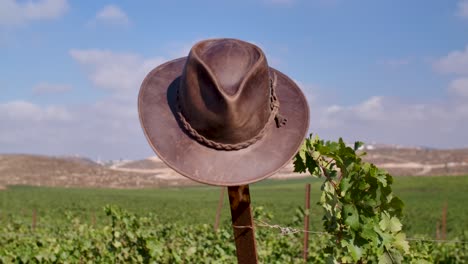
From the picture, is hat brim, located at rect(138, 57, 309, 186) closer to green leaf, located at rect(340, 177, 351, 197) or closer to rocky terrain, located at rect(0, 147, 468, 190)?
green leaf, located at rect(340, 177, 351, 197)

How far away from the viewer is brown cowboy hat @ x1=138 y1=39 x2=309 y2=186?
8.19ft

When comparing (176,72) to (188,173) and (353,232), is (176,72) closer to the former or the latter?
(188,173)

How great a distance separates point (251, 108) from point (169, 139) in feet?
1.31

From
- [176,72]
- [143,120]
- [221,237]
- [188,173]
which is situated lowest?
[221,237]

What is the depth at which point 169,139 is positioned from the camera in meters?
2.63

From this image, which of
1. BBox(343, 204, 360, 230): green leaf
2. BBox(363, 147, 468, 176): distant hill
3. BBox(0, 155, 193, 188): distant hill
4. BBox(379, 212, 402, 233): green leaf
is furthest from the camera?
BBox(363, 147, 468, 176): distant hill

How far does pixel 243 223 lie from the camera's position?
2.95 metres

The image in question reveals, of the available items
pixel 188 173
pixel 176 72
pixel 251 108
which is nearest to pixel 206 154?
pixel 188 173

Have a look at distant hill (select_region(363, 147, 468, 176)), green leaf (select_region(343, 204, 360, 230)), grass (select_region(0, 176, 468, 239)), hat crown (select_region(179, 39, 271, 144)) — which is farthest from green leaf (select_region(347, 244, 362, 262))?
distant hill (select_region(363, 147, 468, 176))

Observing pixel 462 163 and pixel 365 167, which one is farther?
pixel 462 163

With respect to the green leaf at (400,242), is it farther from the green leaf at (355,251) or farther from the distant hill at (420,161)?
the distant hill at (420,161)

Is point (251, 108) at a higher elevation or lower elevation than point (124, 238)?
higher

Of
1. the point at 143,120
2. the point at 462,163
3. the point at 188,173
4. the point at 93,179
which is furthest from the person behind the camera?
the point at 462,163

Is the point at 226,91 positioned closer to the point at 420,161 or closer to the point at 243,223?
the point at 243,223
